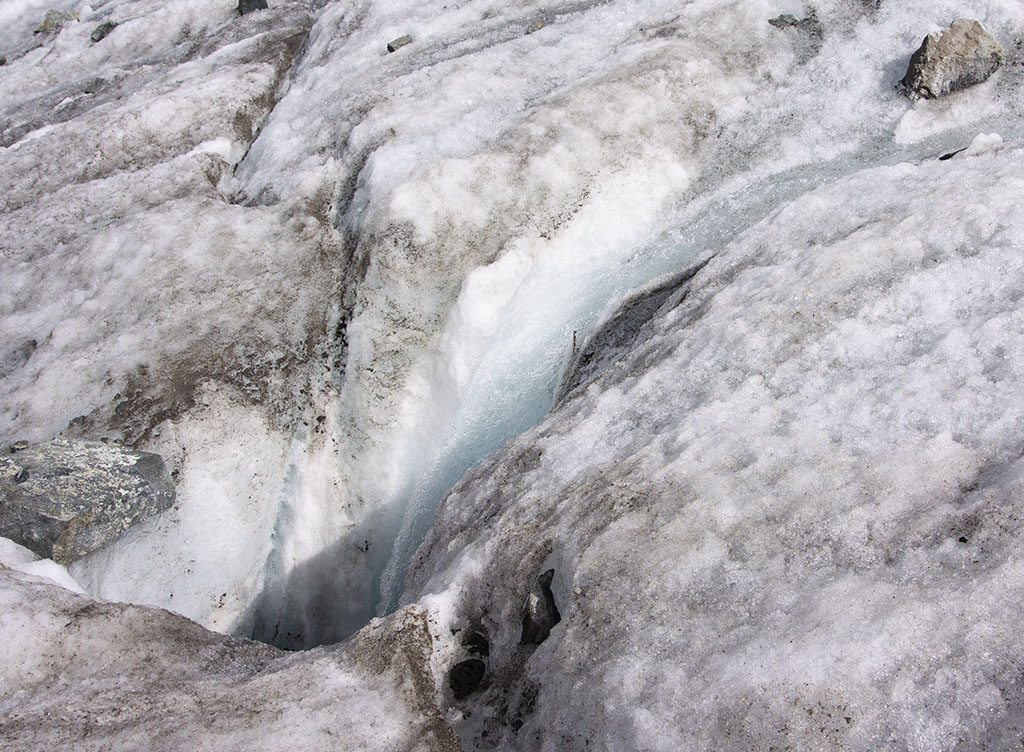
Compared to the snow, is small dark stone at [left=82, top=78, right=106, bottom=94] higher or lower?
higher

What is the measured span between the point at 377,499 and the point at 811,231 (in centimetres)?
451

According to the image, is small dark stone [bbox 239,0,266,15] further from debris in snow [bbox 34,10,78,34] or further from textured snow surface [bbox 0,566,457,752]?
textured snow surface [bbox 0,566,457,752]

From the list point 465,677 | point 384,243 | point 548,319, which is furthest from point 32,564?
point 548,319

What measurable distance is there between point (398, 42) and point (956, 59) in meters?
7.32

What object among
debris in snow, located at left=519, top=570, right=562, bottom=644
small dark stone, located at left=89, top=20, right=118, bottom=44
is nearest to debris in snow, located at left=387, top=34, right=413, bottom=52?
small dark stone, located at left=89, top=20, right=118, bottom=44

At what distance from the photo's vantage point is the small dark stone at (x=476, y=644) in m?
4.18

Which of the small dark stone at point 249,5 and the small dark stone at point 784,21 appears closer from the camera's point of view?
the small dark stone at point 784,21

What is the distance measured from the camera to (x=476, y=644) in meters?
4.21

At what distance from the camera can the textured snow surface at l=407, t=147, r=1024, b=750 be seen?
300 centimetres

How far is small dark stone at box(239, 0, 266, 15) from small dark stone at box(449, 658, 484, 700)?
14.3m

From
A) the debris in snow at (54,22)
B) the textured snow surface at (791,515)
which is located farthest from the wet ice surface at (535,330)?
the debris in snow at (54,22)

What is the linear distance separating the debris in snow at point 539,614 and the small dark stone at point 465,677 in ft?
1.11

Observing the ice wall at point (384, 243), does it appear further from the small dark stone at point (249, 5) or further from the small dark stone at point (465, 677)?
the small dark stone at point (249, 5)

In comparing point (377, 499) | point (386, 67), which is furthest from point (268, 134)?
point (377, 499)
